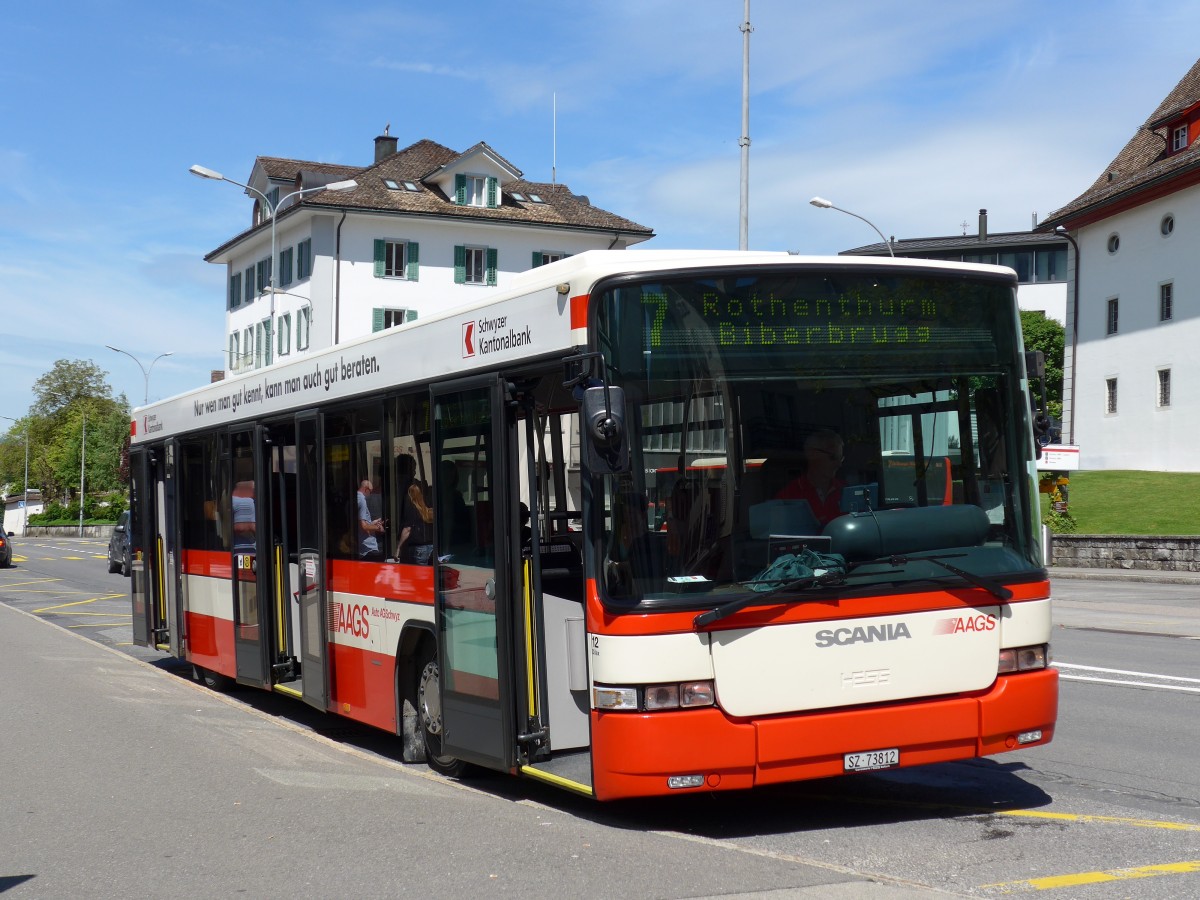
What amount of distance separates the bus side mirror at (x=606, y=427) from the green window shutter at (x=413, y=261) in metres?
57.0

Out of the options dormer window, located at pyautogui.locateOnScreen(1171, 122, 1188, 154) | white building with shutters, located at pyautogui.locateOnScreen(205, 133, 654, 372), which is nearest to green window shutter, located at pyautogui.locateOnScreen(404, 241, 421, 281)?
white building with shutters, located at pyautogui.locateOnScreen(205, 133, 654, 372)

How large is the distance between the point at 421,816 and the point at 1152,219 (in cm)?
4958

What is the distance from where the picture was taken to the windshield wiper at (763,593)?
6660mm

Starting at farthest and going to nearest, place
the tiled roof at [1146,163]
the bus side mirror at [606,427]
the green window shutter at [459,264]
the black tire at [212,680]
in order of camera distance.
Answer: the green window shutter at [459,264] → the tiled roof at [1146,163] → the black tire at [212,680] → the bus side mirror at [606,427]

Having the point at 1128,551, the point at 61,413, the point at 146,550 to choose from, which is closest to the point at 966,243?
the point at 1128,551

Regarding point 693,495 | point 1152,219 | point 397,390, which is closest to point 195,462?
point 397,390

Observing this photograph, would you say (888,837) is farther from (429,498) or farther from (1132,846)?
(429,498)

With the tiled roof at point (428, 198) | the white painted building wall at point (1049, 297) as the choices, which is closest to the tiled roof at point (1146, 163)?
the tiled roof at point (428, 198)

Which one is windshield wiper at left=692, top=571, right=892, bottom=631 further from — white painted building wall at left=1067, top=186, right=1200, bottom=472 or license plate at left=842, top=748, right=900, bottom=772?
white painted building wall at left=1067, top=186, right=1200, bottom=472

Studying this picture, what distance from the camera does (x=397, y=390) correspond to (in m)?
9.23

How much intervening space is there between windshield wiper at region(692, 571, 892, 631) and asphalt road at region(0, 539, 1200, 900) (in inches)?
41.6

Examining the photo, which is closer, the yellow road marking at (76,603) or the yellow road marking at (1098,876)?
the yellow road marking at (1098,876)

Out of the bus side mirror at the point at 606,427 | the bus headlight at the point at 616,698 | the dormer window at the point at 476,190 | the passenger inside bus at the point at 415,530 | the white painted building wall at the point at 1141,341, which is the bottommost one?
the bus headlight at the point at 616,698

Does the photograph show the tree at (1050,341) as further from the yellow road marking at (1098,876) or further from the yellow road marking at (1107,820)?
the yellow road marking at (1098,876)
